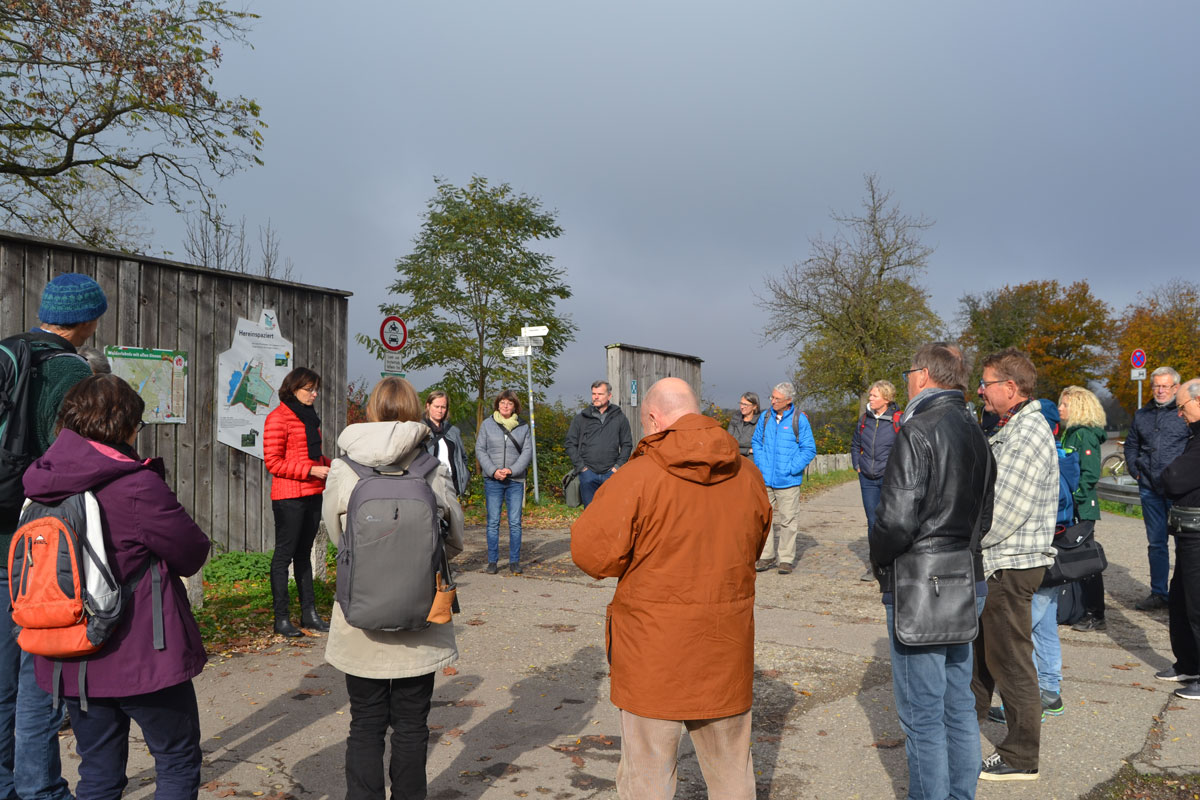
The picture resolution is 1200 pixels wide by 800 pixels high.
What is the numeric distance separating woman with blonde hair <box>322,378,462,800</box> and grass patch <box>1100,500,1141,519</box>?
16.1m

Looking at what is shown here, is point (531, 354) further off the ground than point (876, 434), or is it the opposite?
point (531, 354)

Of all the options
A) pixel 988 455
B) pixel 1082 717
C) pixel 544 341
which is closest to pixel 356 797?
pixel 988 455

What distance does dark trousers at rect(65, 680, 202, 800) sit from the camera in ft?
9.64

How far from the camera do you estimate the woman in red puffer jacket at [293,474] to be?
6.43m

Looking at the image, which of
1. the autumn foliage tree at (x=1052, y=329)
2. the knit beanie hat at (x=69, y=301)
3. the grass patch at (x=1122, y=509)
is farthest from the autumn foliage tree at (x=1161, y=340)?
the knit beanie hat at (x=69, y=301)

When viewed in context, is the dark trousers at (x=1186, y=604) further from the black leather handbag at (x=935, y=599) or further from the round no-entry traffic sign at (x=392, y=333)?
the round no-entry traffic sign at (x=392, y=333)

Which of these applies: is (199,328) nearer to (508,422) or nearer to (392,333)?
(392,333)

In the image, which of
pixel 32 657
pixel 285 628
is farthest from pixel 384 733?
pixel 285 628

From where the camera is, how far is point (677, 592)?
2.96 m

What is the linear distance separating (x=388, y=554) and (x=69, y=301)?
183 cm

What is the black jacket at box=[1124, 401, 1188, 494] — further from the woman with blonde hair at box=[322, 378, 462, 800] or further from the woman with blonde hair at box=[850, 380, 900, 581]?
the woman with blonde hair at box=[322, 378, 462, 800]

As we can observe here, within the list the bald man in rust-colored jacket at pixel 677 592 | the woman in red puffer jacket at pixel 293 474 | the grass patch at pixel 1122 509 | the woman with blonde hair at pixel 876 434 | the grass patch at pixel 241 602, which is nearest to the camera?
the bald man in rust-colored jacket at pixel 677 592

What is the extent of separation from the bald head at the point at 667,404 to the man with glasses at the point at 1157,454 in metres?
6.67

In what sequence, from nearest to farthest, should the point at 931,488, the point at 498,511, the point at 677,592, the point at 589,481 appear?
the point at 677,592 → the point at 931,488 → the point at 498,511 → the point at 589,481
